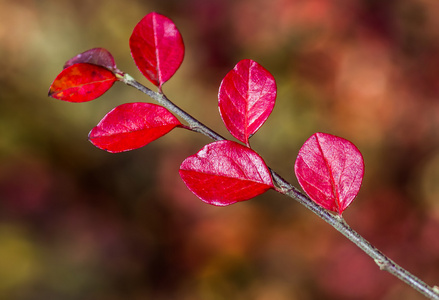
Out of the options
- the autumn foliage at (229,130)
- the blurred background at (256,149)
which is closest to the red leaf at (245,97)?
the autumn foliage at (229,130)

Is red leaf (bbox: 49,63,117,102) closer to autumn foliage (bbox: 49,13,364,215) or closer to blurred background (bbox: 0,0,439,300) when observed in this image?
autumn foliage (bbox: 49,13,364,215)

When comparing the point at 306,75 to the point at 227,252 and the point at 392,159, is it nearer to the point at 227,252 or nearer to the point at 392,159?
the point at 392,159

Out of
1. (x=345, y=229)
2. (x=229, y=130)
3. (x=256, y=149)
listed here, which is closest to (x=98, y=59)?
(x=229, y=130)

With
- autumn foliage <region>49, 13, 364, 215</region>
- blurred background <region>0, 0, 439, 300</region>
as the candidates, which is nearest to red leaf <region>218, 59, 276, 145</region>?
autumn foliage <region>49, 13, 364, 215</region>

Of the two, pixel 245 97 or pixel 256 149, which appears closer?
pixel 245 97

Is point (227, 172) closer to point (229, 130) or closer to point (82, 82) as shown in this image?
point (229, 130)

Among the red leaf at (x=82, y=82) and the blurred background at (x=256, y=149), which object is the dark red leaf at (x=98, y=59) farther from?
the blurred background at (x=256, y=149)

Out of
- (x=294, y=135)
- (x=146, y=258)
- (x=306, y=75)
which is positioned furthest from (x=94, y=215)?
(x=306, y=75)
